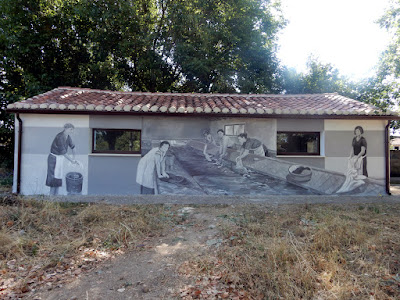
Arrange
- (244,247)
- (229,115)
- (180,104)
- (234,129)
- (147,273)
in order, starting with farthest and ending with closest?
(180,104) → (234,129) → (229,115) → (244,247) → (147,273)

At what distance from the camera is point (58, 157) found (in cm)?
766

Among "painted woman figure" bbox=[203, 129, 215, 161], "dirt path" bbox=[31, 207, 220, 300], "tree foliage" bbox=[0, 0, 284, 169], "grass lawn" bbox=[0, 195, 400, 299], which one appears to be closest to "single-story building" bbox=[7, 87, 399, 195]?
"painted woman figure" bbox=[203, 129, 215, 161]

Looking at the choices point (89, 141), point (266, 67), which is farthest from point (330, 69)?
point (89, 141)

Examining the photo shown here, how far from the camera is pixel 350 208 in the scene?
6355 mm

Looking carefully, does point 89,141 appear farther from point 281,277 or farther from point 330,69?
point 330,69

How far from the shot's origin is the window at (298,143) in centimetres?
810

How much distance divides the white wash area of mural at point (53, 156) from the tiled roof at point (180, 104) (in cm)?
50

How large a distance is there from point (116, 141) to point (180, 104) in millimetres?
2294

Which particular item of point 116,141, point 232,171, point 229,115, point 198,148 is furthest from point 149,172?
point 229,115

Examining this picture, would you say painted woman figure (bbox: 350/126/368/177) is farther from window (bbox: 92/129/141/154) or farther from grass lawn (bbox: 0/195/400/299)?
window (bbox: 92/129/141/154)

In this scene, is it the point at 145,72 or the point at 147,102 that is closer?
the point at 147,102

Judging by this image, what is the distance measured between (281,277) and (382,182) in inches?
274

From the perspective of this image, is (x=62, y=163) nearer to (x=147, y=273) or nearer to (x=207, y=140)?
(x=207, y=140)

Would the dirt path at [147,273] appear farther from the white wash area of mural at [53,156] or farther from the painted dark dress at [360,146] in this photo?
the painted dark dress at [360,146]
